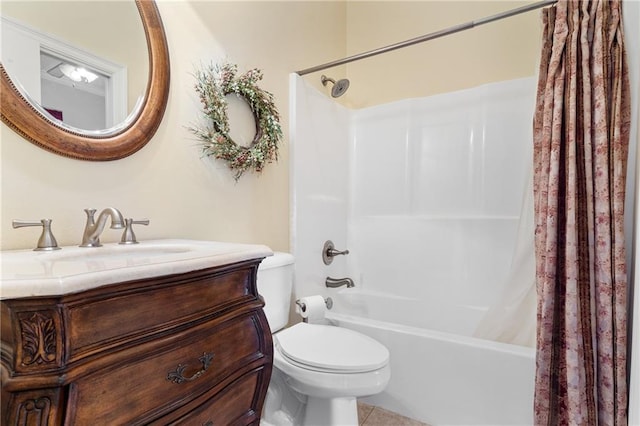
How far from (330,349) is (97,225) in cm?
92

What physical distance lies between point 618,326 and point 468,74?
1783 mm

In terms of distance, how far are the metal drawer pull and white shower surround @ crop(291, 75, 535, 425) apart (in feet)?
3.71

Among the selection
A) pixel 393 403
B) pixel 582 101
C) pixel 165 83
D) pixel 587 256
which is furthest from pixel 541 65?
pixel 393 403

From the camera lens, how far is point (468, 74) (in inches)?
90.4

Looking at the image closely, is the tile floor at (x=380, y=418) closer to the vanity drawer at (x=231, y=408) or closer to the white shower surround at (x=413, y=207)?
the white shower surround at (x=413, y=207)

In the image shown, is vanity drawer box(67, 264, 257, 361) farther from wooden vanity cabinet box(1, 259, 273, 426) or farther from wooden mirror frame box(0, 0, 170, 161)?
wooden mirror frame box(0, 0, 170, 161)

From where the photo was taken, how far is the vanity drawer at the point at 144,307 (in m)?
0.56

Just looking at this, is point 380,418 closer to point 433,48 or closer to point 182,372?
point 182,372

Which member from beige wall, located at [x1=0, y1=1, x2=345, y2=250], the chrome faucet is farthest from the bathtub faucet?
the chrome faucet

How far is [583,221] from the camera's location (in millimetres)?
1268

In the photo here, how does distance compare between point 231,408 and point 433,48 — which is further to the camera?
point 433,48

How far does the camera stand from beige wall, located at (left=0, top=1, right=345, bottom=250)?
0.91 metres

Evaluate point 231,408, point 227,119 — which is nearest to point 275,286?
point 231,408

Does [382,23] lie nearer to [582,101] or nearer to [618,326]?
[582,101]
